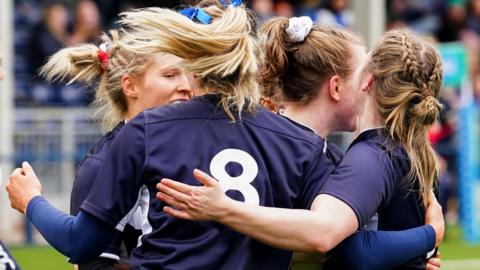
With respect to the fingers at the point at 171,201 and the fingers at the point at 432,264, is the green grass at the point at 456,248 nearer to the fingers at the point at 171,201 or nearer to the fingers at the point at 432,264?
the fingers at the point at 432,264

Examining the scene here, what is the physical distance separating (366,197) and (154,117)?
2.08 feet

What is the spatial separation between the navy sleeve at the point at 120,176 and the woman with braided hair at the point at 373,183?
12cm

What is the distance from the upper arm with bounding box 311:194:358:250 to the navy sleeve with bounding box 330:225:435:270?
111mm

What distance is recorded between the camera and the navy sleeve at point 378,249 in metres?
3.40

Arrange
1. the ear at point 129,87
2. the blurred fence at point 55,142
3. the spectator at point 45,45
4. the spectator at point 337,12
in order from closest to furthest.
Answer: the ear at point 129,87 < the blurred fence at point 55,142 < the spectator at point 45,45 < the spectator at point 337,12

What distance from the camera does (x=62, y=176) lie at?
37.9ft

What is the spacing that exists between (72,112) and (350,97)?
828cm

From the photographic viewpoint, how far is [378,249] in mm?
3410

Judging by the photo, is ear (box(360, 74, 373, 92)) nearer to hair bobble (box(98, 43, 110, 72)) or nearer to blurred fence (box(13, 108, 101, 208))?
hair bobble (box(98, 43, 110, 72))

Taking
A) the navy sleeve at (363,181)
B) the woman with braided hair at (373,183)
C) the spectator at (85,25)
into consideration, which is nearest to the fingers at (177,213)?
the woman with braided hair at (373,183)

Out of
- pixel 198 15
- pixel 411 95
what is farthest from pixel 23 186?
pixel 411 95

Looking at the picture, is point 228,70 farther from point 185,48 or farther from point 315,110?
point 315,110

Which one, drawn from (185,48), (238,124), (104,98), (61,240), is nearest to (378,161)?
(238,124)

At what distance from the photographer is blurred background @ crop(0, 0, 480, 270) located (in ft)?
36.2
